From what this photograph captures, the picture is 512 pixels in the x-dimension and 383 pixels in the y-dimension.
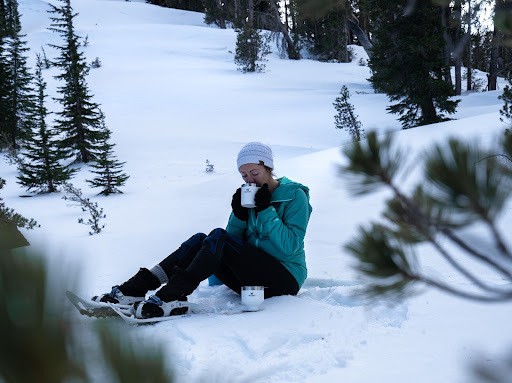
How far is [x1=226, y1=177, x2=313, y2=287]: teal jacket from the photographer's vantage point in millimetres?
3180

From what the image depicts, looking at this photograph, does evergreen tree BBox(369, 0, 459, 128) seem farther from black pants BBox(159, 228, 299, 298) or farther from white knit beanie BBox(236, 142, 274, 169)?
black pants BBox(159, 228, 299, 298)

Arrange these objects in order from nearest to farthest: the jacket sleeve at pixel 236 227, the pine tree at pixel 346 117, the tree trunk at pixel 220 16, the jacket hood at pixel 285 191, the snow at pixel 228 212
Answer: the snow at pixel 228 212 → the jacket hood at pixel 285 191 → the jacket sleeve at pixel 236 227 → the pine tree at pixel 346 117 → the tree trunk at pixel 220 16

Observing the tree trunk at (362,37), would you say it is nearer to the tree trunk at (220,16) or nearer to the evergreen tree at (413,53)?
the evergreen tree at (413,53)

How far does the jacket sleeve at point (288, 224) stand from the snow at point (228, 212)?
38cm

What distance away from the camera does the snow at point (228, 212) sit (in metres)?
2.28

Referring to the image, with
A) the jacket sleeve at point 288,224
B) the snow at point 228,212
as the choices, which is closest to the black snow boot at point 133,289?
the snow at point 228,212

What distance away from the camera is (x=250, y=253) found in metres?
3.24

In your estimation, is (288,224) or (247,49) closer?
(288,224)

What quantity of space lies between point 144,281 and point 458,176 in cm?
282

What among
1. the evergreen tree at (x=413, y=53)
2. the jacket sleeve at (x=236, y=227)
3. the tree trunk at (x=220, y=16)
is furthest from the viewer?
the tree trunk at (x=220, y=16)

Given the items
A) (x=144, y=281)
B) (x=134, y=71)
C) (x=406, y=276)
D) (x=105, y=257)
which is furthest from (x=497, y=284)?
(x=134, y=71)

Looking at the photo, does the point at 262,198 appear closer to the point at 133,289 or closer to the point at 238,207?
the point at 238,207

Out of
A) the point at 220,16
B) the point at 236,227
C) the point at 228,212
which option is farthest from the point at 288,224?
the point at 220,16

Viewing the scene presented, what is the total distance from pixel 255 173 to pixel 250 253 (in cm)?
54
